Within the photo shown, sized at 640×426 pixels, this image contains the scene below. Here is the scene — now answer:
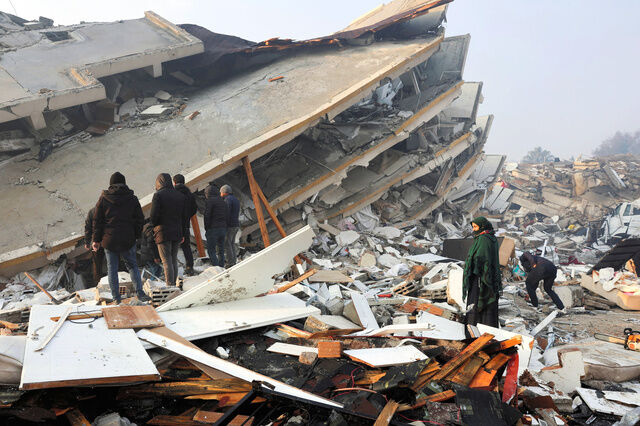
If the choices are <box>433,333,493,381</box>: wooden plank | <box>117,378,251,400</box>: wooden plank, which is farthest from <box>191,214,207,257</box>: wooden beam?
<box>433,333,493,381</box>: wooden plank

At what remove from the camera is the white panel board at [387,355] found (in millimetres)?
3438

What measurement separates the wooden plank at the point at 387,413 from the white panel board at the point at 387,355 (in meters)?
0.48

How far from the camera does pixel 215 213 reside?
21.2 ft

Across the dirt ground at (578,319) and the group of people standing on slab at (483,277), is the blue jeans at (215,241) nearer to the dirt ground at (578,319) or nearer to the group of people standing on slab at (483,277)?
the group of people standing on slab at (483,277)

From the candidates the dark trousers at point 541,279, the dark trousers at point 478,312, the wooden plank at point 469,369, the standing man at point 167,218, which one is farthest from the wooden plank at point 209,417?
the dark trousers at point 541,279

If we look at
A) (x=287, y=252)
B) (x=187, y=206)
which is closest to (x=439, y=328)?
(x=287, y=252)

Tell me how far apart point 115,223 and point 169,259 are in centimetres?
86

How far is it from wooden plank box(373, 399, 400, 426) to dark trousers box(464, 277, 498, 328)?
95.8 inches

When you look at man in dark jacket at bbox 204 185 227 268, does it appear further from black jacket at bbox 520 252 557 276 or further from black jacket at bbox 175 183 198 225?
black jacket at bbox 520 252 557 276

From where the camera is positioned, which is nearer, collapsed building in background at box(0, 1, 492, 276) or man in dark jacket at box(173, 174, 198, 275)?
man in dark jacket at box(173, 174, 198, 275)

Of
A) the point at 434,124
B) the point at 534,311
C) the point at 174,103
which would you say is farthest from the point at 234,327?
the point at 434,124

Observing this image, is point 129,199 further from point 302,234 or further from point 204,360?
point 204,360

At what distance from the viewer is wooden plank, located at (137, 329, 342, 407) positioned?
120 inches

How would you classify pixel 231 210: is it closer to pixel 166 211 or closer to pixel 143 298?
pixel 166 211
